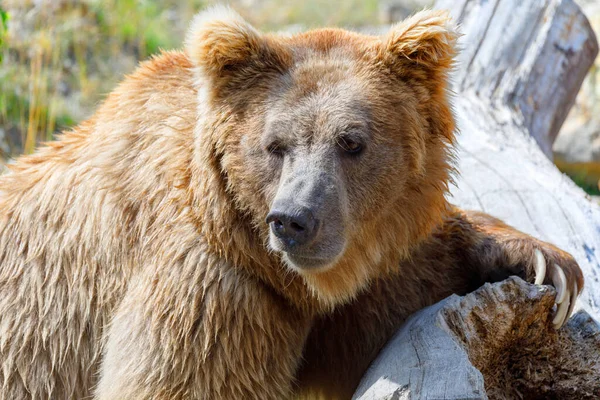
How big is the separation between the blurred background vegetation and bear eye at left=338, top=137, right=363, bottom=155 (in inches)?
198

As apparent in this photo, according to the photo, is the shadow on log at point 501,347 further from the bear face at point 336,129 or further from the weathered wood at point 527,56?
the weathered wood at point 527,56

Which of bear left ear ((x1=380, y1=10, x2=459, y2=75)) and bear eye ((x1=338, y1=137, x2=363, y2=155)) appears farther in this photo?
bear left ear ((x1=380, y1=10, x2=459, y2=75))

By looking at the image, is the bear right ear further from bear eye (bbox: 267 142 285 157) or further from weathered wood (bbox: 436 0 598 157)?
weathered wood (bbox: 436 0 598 157)

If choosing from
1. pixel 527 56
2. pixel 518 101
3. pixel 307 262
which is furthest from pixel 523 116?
pixel 307 262

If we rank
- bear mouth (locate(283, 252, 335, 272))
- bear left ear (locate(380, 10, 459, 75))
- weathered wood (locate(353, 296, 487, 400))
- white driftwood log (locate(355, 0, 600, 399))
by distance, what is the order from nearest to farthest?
weathered wood (locate(353, 296, 487, 400)), bear mouth (locate(283, 252, 335, 272)), bear left ear (locate(380, 10, 459, 75)), white driftwood log (locate(355, 0, 600, 399))

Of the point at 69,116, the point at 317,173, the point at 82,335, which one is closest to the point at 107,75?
the point at 69,116

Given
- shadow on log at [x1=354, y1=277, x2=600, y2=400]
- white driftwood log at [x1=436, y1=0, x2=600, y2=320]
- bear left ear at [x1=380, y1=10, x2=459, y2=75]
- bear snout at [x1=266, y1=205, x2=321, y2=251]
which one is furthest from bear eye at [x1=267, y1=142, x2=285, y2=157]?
white driftwood log at [x1=436, y1=0, x2=600, y2=320]

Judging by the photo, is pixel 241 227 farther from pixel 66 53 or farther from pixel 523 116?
pixel 66 53

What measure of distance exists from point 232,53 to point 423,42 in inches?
37.1

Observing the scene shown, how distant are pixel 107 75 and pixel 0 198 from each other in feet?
21.6

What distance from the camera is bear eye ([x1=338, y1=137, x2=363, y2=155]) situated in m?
3.75

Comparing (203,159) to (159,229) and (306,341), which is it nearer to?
(159,229)

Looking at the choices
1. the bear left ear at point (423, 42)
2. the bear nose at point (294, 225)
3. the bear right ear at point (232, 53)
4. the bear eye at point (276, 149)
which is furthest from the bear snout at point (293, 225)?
the bear left ear at point (423, 42)

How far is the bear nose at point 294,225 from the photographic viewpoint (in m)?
A: 3.44
